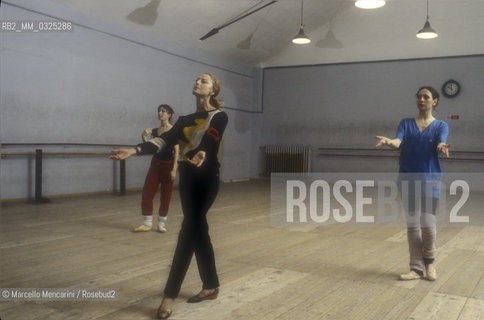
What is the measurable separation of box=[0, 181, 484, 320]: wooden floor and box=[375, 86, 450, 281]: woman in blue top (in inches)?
8.4

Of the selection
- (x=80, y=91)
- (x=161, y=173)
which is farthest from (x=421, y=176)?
(x=80, y=91)

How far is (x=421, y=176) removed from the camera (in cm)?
332

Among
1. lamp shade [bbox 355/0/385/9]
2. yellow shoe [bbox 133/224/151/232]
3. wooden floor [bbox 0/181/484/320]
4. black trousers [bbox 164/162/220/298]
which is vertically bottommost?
wooden floor [bbox 0/181/484/320]

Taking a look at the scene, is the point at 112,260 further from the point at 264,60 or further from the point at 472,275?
the point at 264,60

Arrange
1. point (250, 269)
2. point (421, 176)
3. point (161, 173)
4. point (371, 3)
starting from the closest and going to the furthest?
point (421, 176)
point (250, 269)
point (161, 173)
point (371, 3)

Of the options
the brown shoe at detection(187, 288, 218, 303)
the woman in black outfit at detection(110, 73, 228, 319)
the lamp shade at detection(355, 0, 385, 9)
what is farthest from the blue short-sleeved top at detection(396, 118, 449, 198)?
the lamp shade at detection(355, 0, 385, 9)

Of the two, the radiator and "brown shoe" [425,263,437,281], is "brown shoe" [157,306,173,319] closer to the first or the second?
"brown shoe" [425,263,437,281]

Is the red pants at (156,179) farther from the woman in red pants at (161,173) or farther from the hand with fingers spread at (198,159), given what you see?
the hand with fingers spread at (198,159)

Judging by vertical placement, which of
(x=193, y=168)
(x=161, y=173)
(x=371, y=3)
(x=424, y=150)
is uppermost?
(x=371, y=3)

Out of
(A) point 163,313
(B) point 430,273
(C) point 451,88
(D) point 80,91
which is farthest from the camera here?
(C) point 451,88

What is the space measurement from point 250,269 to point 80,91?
5.63m

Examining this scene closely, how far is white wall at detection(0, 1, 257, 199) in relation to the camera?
7012mm

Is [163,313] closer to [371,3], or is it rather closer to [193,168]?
[193,168]

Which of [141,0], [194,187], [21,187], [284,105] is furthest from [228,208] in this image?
[284,105]
